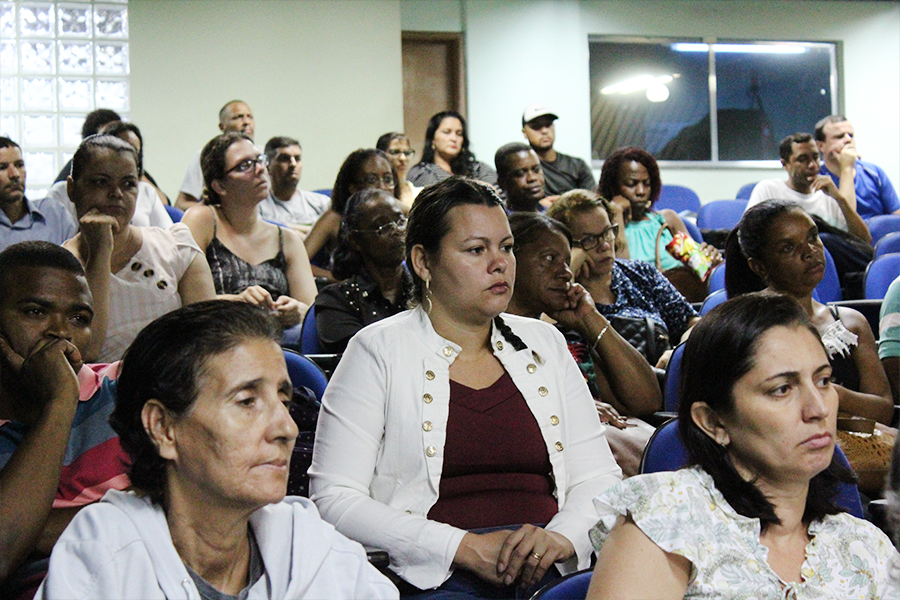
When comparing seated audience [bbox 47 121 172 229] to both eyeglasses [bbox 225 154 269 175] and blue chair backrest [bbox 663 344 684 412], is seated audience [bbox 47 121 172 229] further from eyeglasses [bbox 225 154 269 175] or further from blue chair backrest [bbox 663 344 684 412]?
blue chair backrest [bbox 663 344 684 412]

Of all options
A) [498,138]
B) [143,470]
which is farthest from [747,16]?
[143,470]

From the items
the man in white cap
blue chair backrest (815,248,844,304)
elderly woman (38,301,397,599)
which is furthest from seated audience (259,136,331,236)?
elderly woman (38,301,397,599)

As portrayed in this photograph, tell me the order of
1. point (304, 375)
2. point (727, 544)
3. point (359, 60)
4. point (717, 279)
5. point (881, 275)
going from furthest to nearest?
1. point (359, 60)
2. point (717, 279)
3. point (881, 275)
4. point (304, 375)
5. point (727, 544)

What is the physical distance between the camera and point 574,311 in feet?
8.57

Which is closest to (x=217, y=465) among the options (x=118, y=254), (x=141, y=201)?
(x=118, y=254)

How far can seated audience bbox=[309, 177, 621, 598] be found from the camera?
5.58ft

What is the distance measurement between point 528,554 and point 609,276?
5.32 ft

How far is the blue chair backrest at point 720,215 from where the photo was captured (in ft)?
20.0

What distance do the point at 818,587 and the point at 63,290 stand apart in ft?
5.03

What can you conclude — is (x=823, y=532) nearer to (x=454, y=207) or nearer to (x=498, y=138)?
(x=454, y=207)

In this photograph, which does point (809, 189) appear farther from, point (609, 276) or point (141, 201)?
point (141, 201)

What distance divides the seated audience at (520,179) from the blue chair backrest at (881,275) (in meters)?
1.61

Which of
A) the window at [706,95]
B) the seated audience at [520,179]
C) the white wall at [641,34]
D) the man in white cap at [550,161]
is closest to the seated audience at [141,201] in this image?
the seated audience at [520,179]

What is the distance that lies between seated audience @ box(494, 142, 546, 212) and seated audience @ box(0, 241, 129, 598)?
2955 millimetres
